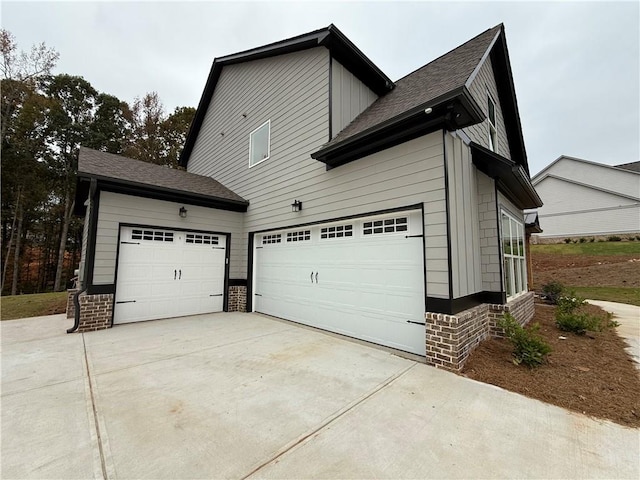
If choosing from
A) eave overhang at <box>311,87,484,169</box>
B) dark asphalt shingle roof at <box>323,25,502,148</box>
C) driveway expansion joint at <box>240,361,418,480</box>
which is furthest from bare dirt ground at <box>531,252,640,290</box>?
driveway expansion joint at <box>240,361,418,480</box>

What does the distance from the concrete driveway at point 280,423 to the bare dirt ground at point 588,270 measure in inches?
493

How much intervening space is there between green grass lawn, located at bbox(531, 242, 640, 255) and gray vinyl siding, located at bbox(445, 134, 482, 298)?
60.3ft

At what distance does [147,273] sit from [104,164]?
2.96 metres

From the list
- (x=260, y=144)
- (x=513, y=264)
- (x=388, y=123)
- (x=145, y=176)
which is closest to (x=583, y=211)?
(x=513, y=264)

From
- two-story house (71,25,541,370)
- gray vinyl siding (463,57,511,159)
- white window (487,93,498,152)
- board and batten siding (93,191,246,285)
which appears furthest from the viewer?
white window (487,93,498,152)

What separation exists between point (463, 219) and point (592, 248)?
2029 centimetres

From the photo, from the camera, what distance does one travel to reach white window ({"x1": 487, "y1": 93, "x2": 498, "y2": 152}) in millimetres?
6301

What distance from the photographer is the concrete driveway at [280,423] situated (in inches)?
72.8

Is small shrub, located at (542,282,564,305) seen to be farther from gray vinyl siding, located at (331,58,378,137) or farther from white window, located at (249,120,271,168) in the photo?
white window, located at (249,120,271,168)

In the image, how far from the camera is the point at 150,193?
636cm

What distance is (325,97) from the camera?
584 centimetres

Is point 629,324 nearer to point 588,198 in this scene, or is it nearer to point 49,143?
point 588,198

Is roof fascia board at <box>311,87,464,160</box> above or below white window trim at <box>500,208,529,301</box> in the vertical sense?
above

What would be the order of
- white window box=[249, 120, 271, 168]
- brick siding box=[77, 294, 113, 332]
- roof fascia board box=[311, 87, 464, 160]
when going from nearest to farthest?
roof fascia board box=[311, 87, 464, 160] < brick siding box=[77, 294, 113, 332] < white window box=[249, 120, 271, 168]
